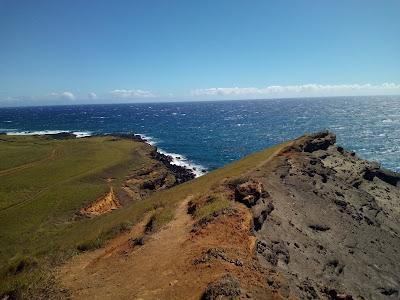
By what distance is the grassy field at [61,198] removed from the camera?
31.6 meters

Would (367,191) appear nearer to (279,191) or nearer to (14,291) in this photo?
(279,191)

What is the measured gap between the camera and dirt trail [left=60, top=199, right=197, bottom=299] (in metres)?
21.5

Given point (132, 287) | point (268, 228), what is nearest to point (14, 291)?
point (132, 287)

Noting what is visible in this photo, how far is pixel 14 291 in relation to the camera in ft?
73.3

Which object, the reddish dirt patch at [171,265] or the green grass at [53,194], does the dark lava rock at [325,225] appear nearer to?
the reddish dirt patch at [171,265]

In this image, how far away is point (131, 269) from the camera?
79.8 ft

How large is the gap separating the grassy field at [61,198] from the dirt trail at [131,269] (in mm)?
1913

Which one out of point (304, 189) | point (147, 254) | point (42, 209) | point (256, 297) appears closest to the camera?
point (256, 297)

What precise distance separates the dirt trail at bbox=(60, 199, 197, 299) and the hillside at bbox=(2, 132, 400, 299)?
7 centimetres

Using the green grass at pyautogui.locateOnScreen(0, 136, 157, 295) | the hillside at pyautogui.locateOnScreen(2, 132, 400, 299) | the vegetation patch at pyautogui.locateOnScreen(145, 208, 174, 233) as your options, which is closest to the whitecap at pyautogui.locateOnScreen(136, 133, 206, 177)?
the green grass at pyautogui.locateOnScreen(0, 136, 157, 295)

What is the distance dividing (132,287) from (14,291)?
269 inches

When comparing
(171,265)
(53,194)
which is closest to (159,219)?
(171,265)

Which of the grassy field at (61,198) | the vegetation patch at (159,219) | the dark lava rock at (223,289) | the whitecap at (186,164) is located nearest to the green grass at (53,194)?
the grassy field at (61,198)

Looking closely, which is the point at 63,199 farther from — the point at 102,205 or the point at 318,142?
the point at 318,142
